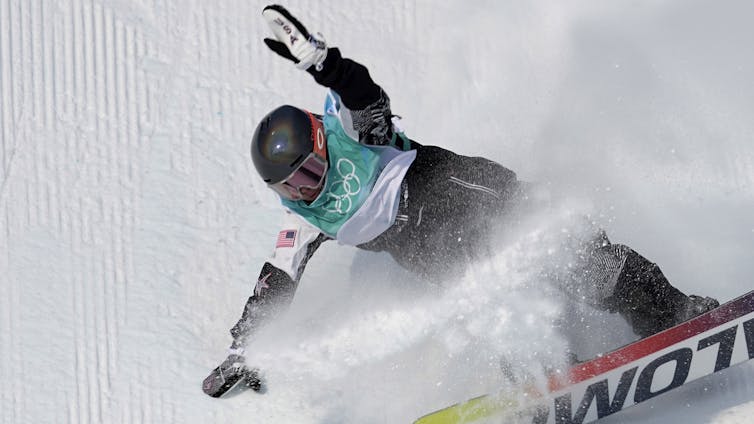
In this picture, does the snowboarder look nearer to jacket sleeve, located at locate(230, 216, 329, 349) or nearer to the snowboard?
jacket sleeve, located at locate(230, 216, 329, 349)

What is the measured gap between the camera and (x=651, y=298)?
11.8ft

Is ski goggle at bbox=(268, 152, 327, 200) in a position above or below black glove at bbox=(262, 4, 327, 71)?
below

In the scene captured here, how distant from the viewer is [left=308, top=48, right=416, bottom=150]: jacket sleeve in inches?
123

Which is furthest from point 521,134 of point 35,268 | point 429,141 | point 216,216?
point 35,268

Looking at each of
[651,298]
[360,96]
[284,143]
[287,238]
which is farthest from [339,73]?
[651,298]

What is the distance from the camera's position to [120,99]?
15.4ft

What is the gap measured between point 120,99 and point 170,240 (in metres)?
0.85

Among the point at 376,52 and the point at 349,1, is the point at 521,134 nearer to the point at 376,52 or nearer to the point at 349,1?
the point at 376,52

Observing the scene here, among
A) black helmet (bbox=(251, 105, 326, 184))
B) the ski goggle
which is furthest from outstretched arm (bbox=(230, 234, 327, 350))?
black helmet (bbox=(251, 105, 326, 184))

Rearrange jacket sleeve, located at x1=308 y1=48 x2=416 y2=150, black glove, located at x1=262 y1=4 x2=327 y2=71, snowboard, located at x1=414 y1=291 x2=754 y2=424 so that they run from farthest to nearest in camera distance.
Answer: snowboard, located at x1=414 y1=291 x2=754 y2=424, jacket sleeve, located at x1=308 y1=48 x2=416 y2=150, black glove, located at x1=262 y1=4 x2=327 y2=71

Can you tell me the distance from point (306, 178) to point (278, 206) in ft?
3.89

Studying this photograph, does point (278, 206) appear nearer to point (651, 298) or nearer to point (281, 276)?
point (281, 276)

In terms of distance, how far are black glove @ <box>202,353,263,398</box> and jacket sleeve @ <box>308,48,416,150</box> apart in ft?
3.68

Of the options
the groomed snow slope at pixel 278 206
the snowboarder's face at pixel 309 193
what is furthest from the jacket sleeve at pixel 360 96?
the groomed snow slope at pixel 278 206
